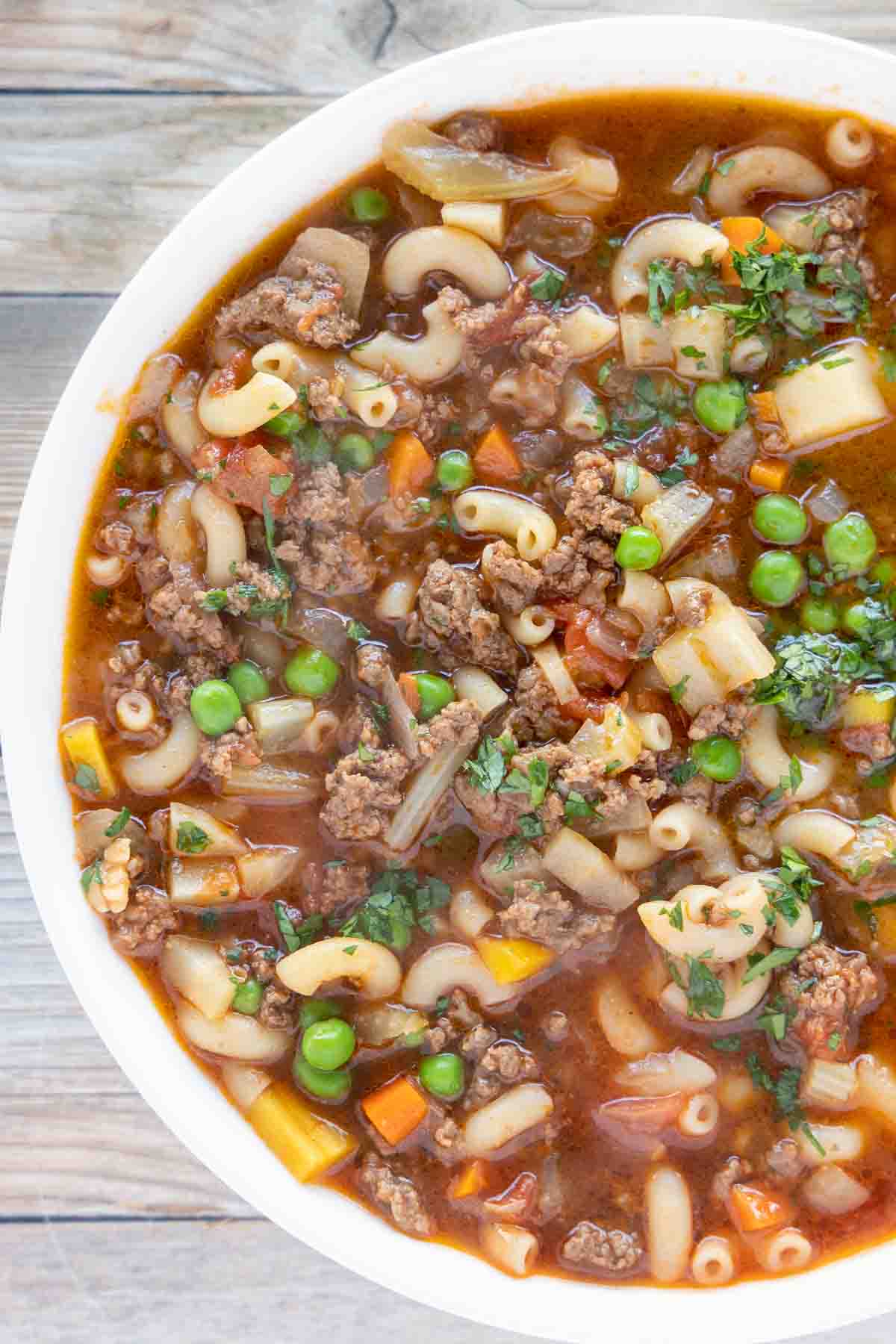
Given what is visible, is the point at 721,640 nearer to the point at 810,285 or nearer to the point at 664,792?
the point at 664,792

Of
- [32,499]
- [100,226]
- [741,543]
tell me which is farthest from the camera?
[100,226]

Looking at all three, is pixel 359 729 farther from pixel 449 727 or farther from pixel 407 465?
pixel 407 465

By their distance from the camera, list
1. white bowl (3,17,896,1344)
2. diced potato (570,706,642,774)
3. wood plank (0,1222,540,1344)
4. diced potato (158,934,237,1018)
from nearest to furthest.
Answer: white bowl (3,17,896,1344) → diced potato (570,706,642,774) → diced potato (158,934,237,1018) → wood plank (0,1222,540,1344)

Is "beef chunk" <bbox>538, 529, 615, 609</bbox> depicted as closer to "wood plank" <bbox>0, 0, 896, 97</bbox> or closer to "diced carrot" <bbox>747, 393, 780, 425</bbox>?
"diced carrot" <bbox>747, 393, 780, 425</bbox>

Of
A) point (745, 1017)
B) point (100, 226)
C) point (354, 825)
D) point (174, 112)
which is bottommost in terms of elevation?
point (745, 1017)

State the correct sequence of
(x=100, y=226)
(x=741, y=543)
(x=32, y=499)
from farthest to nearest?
1. (x=100, y=226)
2. (x=741, y=543)
3. (x=32, y=499)

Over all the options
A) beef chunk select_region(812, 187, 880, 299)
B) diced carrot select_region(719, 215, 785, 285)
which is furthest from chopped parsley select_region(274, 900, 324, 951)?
beef chunk select_region(812, 187, 880, 299)

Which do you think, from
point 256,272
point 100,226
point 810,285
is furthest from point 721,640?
point 100,226
